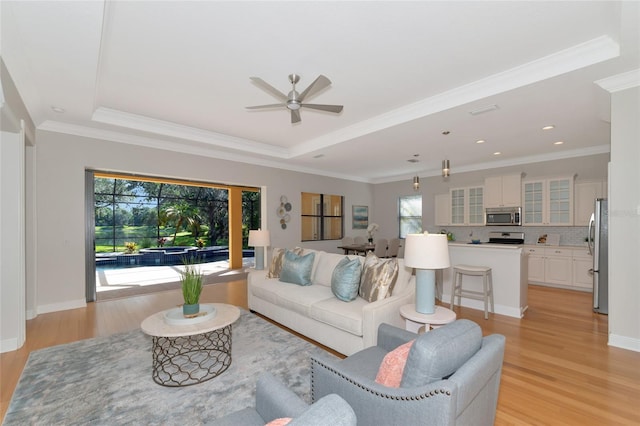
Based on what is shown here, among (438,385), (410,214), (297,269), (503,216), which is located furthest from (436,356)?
(410,214)

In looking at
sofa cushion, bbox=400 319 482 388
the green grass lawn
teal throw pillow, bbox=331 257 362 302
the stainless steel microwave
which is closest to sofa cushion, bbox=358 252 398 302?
teal throw pillow, bbox=331 257 362 302

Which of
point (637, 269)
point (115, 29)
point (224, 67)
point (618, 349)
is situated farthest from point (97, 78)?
point (618, 349)

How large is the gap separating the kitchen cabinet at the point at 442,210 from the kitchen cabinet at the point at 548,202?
1.72 metres

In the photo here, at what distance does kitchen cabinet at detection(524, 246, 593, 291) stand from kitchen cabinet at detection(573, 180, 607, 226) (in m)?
0.63

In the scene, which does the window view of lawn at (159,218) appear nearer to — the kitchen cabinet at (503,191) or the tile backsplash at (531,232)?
the tile backsplash at (531,232)

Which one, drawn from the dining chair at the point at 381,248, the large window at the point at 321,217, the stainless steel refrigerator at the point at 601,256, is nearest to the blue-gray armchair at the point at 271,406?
the stainless steel refrigerator at the point at 601,256

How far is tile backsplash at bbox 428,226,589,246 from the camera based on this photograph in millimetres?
5797

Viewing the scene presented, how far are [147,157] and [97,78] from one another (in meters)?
2.14

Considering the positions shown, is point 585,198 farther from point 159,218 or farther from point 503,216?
point 159,218

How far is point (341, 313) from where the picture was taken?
273cm

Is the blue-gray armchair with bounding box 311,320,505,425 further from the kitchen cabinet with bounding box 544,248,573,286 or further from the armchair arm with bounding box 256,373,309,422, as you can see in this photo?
the kitchen cabinet with bounding box 544,248,573,286

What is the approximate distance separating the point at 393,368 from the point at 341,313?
1.40m

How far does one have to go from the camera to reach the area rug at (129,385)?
6.55ft

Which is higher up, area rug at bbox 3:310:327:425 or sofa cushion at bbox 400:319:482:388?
sofa cushion at bbox 400:319:482:388
